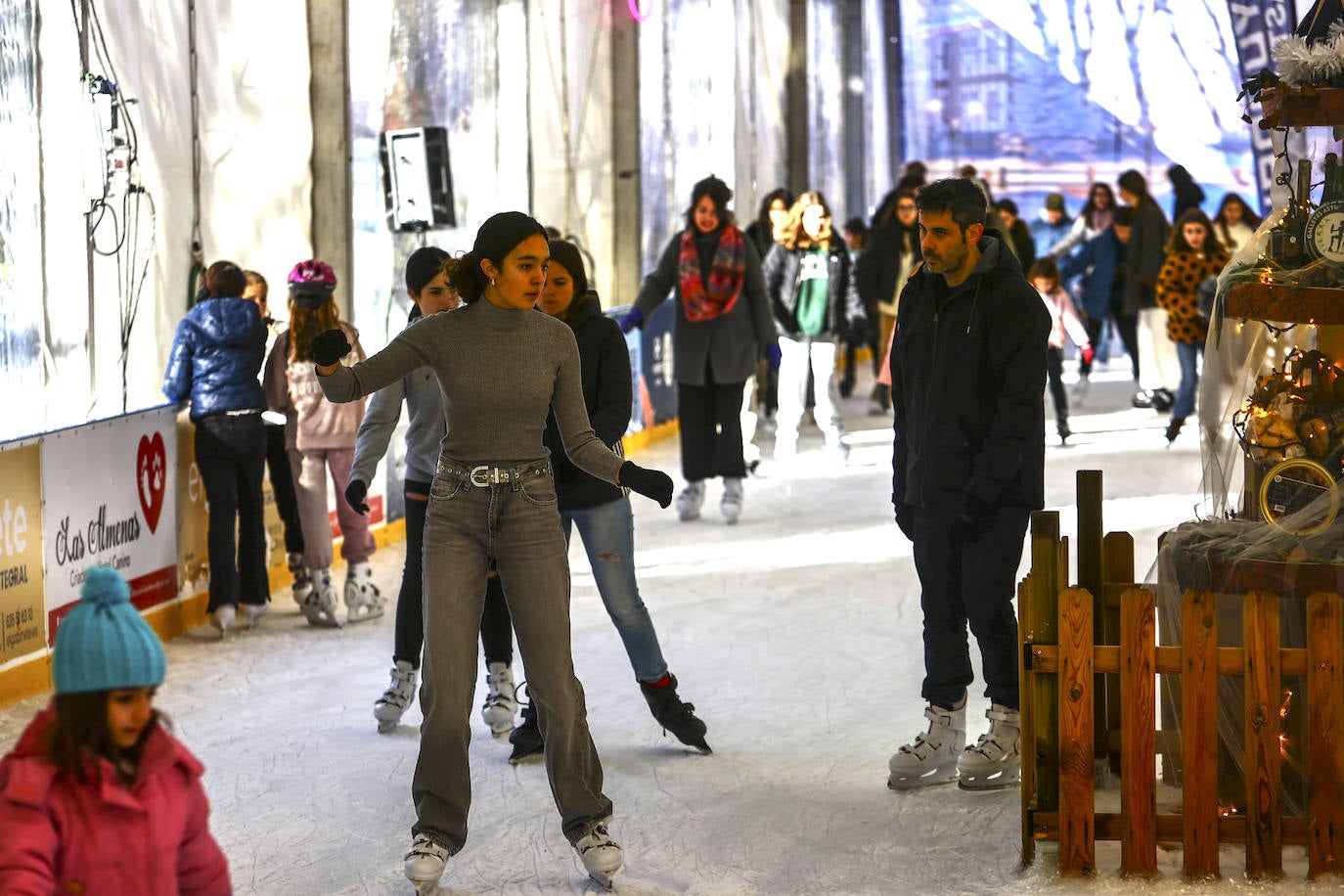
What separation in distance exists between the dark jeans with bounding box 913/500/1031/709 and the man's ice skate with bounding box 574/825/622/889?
111cm

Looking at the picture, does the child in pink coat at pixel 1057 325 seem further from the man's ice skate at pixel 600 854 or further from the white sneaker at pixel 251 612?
the man's ice skate at pixel 600 854

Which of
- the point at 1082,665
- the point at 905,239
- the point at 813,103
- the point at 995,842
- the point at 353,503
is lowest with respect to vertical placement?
the point at 995,842

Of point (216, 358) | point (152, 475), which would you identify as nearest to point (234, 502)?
point (152, 475)

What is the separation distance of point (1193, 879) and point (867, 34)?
66.0 ft

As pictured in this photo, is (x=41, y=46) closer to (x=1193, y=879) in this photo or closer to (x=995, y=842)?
(x=995, y=842)

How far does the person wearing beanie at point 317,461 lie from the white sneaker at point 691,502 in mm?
2667

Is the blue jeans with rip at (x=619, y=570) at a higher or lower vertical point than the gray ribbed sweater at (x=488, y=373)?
lower

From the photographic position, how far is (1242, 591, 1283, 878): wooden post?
395cm

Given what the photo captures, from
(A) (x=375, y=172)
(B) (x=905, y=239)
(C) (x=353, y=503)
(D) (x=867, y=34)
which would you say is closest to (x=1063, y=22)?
(D) (x=867, y=34)

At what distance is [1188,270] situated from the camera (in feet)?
39.5

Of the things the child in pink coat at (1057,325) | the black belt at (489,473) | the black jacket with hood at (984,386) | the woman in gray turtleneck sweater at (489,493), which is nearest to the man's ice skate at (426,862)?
the woman in gray turtleneck sweater at (489,493)

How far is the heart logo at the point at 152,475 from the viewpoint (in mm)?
6844

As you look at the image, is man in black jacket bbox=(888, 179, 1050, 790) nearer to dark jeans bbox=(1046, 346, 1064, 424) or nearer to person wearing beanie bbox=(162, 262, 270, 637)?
person wearing beanie bbox=(162, 262, 270, 637)

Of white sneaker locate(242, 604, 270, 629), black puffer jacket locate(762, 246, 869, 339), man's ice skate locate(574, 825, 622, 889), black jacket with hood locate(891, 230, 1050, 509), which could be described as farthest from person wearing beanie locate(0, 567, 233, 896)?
black puffer jacket locate(762, 246, 869, 339)
